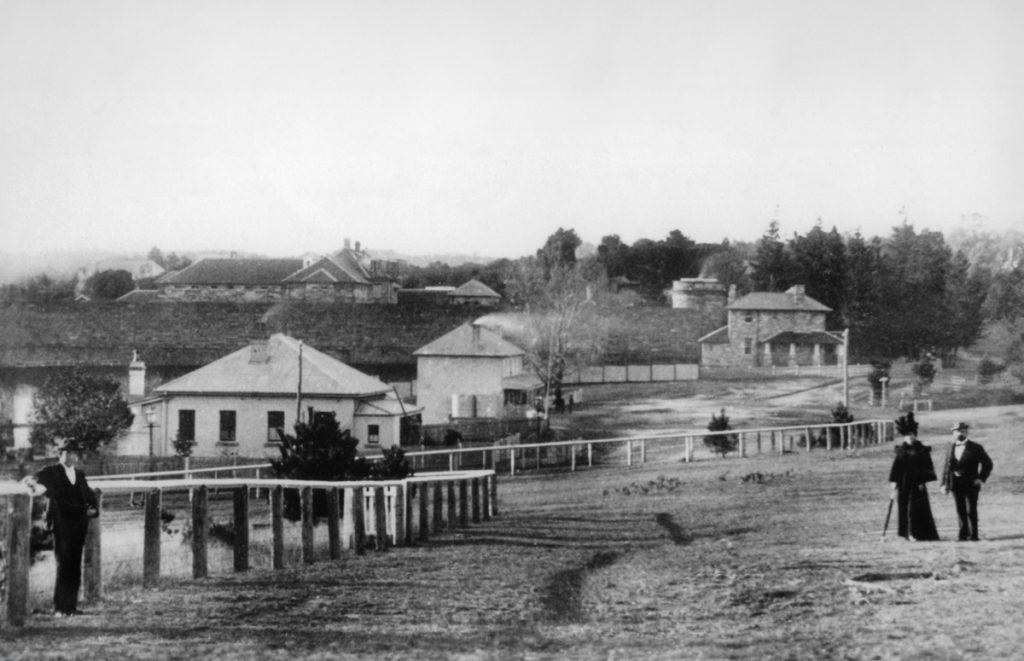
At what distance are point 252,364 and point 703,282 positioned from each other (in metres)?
6.65

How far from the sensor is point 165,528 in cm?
968

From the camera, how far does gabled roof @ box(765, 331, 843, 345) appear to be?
1424 centimetres

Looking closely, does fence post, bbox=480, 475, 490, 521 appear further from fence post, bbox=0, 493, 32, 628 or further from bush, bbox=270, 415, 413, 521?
fence post, bbox=0, 493, 32, 628

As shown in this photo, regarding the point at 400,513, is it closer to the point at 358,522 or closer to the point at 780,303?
the point at 358,522

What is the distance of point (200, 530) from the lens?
7.61 metres

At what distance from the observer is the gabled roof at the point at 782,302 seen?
47.6 ft

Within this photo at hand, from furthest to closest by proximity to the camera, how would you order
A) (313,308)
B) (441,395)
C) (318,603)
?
(441,395) → (313,308) → (318,603)

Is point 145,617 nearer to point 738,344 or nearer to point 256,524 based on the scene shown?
point 256,524

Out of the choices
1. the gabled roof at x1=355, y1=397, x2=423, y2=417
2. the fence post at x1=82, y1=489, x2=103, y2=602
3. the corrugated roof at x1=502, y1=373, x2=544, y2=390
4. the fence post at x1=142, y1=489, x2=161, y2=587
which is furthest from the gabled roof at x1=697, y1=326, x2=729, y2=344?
the fence post at x1=82, y1=489, x2=103, y2=602

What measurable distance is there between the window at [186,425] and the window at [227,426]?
1.48 ft

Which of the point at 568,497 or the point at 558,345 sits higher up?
A: the point at 558,345

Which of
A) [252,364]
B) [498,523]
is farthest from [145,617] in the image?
[252,364]

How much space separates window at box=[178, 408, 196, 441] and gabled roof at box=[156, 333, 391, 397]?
294mm

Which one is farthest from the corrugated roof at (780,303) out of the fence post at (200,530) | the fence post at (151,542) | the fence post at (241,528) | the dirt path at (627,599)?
the fence post at (151,542)
